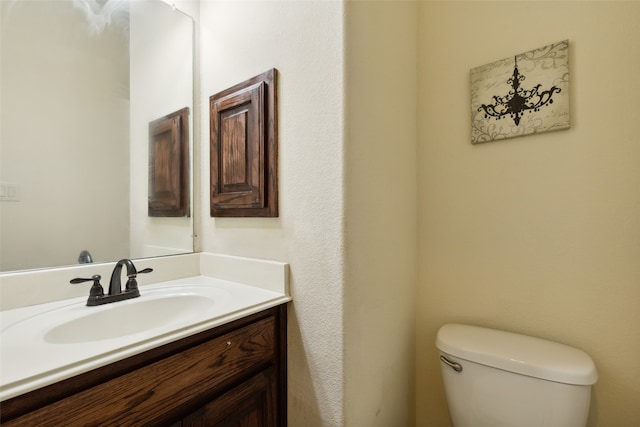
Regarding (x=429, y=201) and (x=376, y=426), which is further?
(x=429, y=201)

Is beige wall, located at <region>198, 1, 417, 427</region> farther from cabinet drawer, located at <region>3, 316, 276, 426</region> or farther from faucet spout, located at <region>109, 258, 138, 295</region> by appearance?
faucet spout, located at <region>109, 258, 138, 295</region>

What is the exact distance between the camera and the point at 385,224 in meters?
1.05

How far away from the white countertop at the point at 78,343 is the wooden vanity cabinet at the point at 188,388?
0.03 m

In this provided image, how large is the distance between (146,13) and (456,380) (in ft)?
6.40

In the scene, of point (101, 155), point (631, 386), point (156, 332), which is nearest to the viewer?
point (156, 332)

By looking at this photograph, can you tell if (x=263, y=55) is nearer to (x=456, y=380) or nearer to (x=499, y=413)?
(x=456, y=380)

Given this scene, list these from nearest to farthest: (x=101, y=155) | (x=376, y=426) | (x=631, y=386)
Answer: (x=631, y=386) → (x=376, y=426) → (x=101, y=155)

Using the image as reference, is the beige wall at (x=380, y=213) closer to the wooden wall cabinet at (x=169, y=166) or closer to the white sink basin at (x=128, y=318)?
the white sink basin at (x=128, y=318)

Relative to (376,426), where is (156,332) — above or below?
above

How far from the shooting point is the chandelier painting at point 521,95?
38.7 inches

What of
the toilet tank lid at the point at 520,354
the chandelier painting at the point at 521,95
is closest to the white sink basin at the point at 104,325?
the toilet tank lid at the point at 520,354

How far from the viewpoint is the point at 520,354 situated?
2.99 ft

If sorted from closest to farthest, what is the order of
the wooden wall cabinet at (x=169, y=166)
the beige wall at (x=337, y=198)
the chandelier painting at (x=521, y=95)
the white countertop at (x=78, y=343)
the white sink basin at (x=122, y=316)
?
the white countertop at (x=78, y=343) < the white sink basin at (x=122, y=316) < the beige wall at (x=337, y=198) < the chandelier painting at (x=521, y=95) < the wooden wall cabinet at (x=169, y=166)

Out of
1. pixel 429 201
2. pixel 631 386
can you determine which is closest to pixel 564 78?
pixel 429 201
